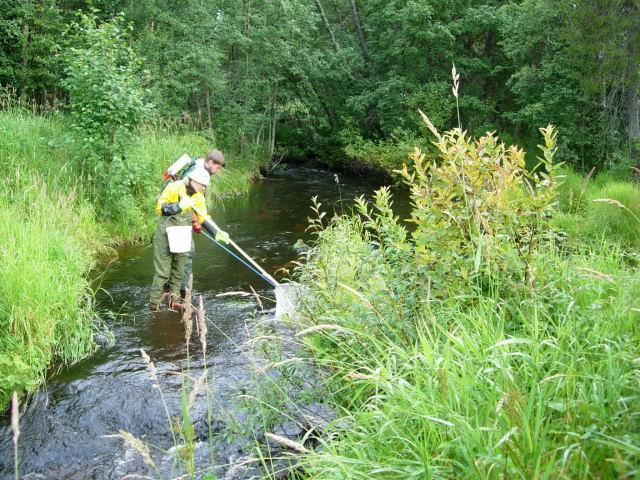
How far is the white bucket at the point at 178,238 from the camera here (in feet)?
20.1

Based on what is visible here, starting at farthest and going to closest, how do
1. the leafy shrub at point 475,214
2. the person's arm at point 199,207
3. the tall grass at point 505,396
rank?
the person's arm at point 199,207, the leafy shrub at point 475,214, the tall grass at point 505,396

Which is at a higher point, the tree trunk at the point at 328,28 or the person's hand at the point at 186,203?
the tree trunk at the point at 328,28

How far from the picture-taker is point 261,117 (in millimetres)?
20156

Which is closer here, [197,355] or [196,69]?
[197,355]

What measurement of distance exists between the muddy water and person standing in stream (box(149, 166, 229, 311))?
1.33 ft

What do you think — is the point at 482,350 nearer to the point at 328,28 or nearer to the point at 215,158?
the point at 215,158

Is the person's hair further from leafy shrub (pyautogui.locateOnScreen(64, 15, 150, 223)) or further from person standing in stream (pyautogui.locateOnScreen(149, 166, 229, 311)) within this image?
leafy shrub (pyautogui.locateOnScreen(64, 15, 150, 223))

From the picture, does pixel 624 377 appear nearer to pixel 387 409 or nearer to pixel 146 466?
pixel 387 409

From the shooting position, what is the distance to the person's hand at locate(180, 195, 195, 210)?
608cm

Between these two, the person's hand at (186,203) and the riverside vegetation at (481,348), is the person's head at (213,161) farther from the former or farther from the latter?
the riverside vegetation at (481,348)

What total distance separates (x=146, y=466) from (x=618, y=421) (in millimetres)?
3002

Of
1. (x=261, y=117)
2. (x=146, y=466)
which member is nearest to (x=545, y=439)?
(x=146, y=466)

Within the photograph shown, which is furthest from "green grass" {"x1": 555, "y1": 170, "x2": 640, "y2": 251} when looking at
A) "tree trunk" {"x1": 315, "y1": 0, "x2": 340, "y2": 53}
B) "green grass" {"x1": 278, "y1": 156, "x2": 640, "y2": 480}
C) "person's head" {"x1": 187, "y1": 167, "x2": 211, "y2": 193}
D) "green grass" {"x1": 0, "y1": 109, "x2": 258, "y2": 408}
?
"tree trunk" {"x1": 315, "y1": 0, "x2": 340, "y2": 53}

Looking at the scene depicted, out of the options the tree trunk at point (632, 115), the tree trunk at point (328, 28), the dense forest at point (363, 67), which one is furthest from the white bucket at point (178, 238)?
the tree trunk at point (328, 28)
